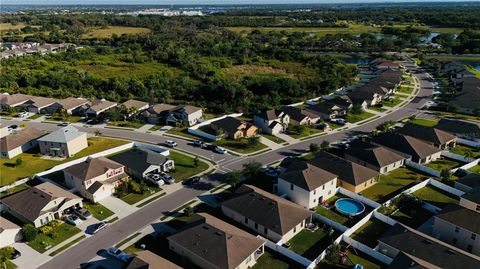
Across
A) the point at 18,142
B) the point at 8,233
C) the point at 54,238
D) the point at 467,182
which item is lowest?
the point at 54,238

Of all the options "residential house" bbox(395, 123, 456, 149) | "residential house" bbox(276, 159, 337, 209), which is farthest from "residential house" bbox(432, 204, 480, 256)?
"residential house" bbox(395, 123, 456, 149)

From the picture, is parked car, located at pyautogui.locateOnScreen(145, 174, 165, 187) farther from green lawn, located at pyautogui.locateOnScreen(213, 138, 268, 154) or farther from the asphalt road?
green lawn, located at pyautogui.locateOnScreen(213, 138, 268, 154)

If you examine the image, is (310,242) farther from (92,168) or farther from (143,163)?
(92,168)

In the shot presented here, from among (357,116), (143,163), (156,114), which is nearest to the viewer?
(143,163)

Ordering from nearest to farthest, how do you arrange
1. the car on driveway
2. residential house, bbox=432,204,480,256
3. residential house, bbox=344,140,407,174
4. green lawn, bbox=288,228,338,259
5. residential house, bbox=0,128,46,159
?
residential house, bbox=432,204,480,256 → green lawn, bbox=288,228,338,259 → residential house, bbox=344,140,407,174 → residential house, bbox=0,128,46,159 → the car on driveway

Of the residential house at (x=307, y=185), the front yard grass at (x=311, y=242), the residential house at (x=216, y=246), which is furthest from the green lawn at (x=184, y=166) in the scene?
the front yard grass at (x=311, y=242)

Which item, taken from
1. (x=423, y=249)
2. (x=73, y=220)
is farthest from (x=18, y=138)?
(x=423, y=249)
